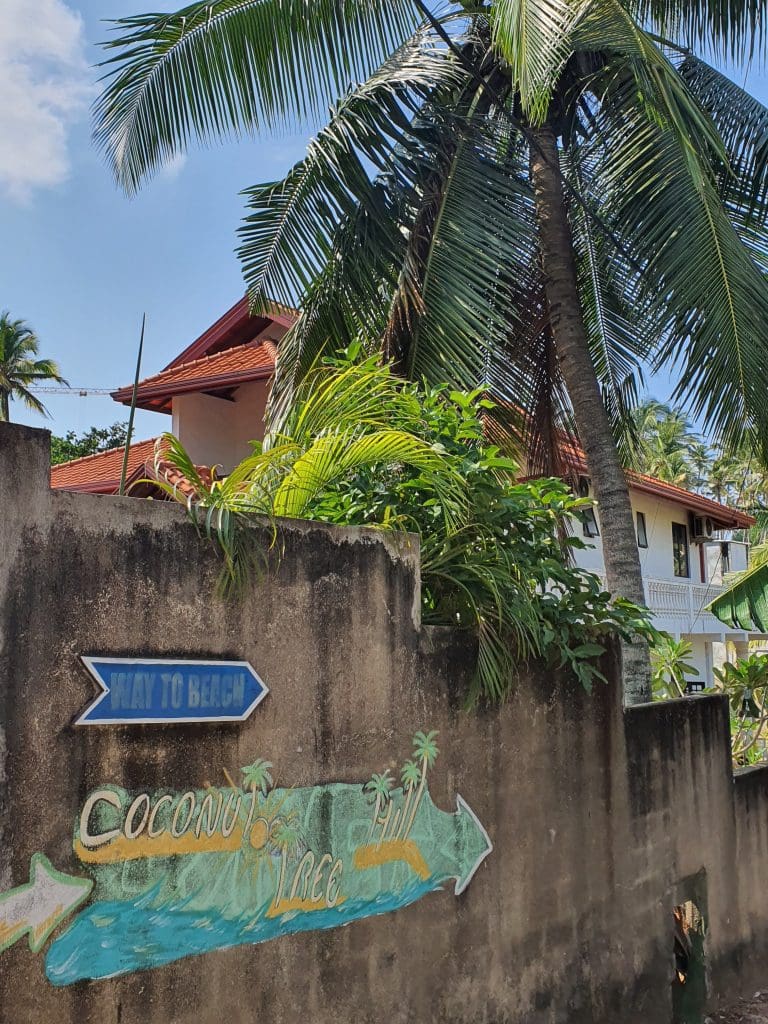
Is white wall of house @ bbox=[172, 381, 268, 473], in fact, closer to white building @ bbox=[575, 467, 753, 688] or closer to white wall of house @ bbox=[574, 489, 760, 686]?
white building @ bbox=[575, 467, 753, 688]

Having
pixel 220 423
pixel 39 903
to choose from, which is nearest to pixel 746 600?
pixel 220 423

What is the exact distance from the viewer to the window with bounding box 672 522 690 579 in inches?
968

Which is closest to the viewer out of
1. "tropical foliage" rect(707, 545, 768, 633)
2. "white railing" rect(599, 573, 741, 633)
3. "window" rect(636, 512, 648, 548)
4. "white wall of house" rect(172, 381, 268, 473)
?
"tropical foliage" rect(707, 545, 768, 633)

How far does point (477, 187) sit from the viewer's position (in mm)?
7816

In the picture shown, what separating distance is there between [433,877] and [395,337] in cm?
412

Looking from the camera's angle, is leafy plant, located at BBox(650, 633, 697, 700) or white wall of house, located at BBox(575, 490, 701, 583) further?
white wall of house, located at BBox(575, 490, 701, 583)

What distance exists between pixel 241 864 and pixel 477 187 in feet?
18.4

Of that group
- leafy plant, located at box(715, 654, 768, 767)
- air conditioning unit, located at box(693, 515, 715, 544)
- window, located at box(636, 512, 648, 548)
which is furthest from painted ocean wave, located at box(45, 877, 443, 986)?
air conditioning unit, located at box(693, 515, 715, 544)

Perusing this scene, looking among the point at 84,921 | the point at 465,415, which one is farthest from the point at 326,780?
the point at 465,415

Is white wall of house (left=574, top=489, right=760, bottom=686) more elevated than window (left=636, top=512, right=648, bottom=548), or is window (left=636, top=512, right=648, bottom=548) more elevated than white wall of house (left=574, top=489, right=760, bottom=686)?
window (left=636, top=512, right=648, bottom=548)

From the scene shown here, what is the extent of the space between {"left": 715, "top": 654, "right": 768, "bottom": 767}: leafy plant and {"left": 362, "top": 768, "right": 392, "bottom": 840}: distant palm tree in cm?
562

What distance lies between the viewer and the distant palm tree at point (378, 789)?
15.2 ft

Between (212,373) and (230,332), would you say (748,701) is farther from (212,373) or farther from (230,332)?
(230,332)

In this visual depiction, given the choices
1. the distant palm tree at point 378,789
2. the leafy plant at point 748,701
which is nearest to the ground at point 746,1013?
the leafy plant at point 748,701
